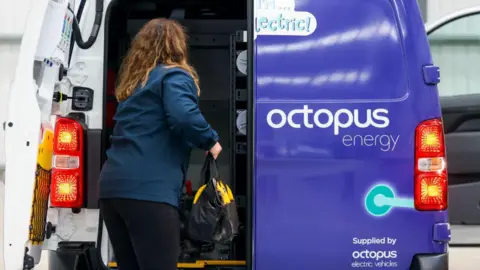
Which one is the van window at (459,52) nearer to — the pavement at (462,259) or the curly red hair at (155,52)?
the pavement at (462,259)

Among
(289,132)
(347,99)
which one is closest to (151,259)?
(289,132)

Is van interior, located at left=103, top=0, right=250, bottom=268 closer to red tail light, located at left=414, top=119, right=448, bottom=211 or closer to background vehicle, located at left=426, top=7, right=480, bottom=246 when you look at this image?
red tail light, located at left=414, top=119, right=448, bottom=211

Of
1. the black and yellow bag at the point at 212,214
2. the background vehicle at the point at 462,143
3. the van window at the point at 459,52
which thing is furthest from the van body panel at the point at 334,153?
the van window at the point at 459,52

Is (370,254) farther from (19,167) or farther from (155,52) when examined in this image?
(19,167)

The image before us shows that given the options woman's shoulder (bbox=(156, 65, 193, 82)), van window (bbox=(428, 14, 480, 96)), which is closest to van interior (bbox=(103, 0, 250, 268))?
woman's shoulder (bbox=(156, 65, 193, 82))

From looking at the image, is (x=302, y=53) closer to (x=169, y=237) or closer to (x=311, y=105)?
(x=311, y=105)

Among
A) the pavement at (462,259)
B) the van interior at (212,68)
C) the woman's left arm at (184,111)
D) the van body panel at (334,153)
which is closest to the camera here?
the woman's left arm at (184,111)

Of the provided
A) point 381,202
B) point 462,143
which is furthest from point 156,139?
point 462,143

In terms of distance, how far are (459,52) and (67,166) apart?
22.8ft

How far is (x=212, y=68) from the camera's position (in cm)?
501

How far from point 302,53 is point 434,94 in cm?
70

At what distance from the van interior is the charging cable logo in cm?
46

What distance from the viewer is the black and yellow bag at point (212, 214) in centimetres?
295

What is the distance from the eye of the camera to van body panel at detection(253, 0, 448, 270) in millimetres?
3162
